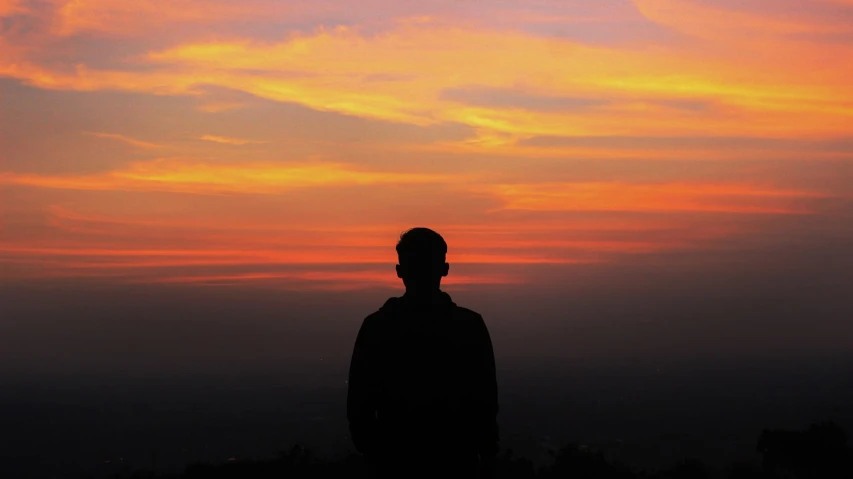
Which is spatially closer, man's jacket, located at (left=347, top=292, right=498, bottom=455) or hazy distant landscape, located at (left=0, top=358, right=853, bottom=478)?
man's jacket, located at (left=347, top=292, right=498, bottom=455)

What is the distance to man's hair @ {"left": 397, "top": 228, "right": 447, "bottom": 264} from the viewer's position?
5.44 meters

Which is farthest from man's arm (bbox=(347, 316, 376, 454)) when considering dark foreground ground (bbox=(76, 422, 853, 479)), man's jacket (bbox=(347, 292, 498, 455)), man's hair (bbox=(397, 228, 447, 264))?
dark foreground ground (bbox=(76, 422, 853, 479))

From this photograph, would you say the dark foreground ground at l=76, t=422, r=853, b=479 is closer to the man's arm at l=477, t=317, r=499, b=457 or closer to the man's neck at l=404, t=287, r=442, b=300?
the man's arm at l=477, t=317, r=499, b=457

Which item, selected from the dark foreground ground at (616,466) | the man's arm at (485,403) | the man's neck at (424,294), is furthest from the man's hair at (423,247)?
the dark foreground ground at (616,466)

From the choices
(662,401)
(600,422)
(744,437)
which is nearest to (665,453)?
(744,437)

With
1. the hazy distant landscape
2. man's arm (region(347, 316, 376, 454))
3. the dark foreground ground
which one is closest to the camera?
man's arm (region(347, 316, 376, 454))

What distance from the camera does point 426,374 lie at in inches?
216

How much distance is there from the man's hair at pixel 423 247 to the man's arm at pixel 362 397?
0.52 m

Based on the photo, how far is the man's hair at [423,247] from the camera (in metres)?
5.44

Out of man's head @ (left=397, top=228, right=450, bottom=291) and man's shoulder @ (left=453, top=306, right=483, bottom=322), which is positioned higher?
man's head @ (left=397, top=228, right=450, bottom=291)

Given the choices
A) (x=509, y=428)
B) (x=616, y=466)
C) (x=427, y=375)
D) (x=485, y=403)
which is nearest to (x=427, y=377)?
(x=427, y=375)

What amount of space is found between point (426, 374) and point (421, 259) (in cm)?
66

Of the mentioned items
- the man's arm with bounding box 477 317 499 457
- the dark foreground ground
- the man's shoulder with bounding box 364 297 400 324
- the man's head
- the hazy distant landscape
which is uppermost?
→ the man's head

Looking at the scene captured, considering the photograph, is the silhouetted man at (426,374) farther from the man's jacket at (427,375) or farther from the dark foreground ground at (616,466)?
the dark foreground ground at (616,466)
